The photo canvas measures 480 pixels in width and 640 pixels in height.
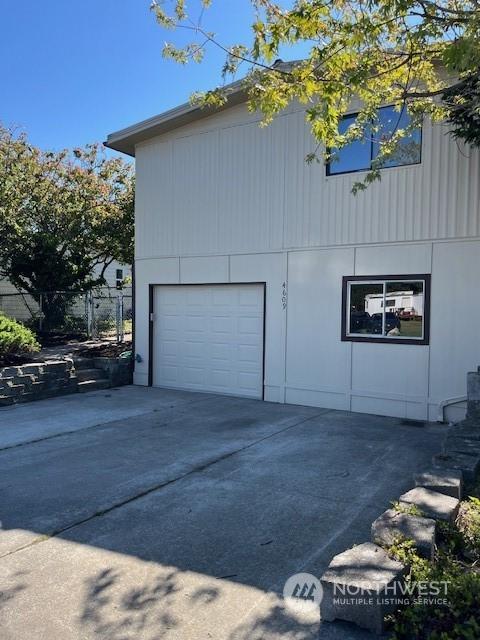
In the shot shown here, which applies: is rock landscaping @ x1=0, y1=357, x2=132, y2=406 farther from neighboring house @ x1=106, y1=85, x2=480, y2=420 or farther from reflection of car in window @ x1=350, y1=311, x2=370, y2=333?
reflection of car in window @ x1=350, y1=311, x2=370, y2=333

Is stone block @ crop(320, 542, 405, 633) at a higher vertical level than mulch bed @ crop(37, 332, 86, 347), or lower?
lower

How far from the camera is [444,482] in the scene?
3.96m

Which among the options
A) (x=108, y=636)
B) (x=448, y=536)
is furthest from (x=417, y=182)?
(x=108, y=636)

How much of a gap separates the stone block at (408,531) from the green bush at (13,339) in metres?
8.39

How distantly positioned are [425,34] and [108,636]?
5221 millimetres

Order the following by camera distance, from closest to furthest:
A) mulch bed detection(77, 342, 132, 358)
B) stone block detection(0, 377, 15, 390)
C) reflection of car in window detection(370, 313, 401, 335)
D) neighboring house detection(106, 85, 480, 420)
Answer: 1. neighboring house detection(106, 85, 480, 420)
2. reflection of car in window detection(370, 313, 401, 335)
3. stone block detection(0, 377, 15, 390)
4. mulch bed detection(77, 342, 132, 358)

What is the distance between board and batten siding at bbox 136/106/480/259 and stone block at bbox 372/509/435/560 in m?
5.51

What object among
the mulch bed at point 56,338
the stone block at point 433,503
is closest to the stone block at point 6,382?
the mulch bed at point 56,338

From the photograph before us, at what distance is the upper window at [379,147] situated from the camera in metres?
8.02

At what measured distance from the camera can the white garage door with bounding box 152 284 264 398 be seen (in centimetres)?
991

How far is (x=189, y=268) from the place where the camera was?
10.6 m

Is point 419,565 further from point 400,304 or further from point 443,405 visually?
point 400,304

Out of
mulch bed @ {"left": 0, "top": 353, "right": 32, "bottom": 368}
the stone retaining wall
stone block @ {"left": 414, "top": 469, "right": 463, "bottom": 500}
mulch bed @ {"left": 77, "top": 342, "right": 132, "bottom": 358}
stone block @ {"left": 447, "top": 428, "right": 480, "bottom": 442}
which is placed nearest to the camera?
stone block @ {"left": 414, "top": 469, "right": 463, "bottom": 500}

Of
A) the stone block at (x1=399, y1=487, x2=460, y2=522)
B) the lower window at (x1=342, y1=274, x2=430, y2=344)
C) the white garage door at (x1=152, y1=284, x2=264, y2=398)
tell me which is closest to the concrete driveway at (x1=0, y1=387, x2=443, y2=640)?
the stone block at (x1=399, y1=487, x2=460, y2=522)
